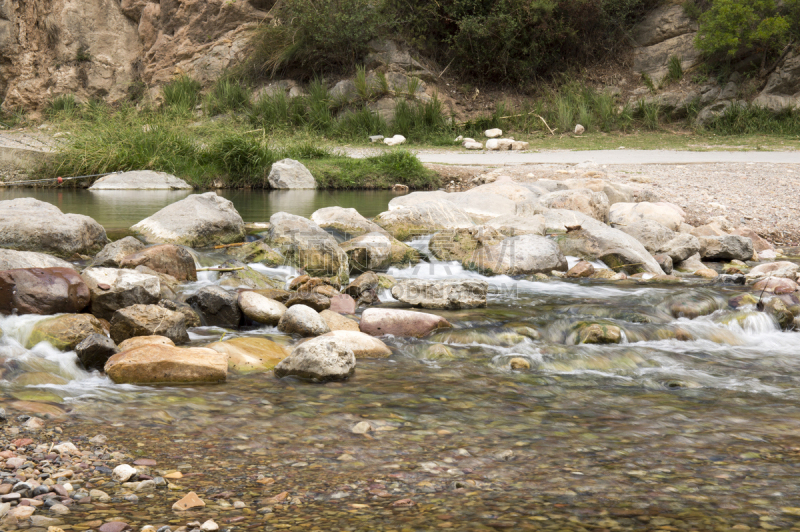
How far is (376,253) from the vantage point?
5777 millimetres

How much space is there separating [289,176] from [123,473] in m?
8.88

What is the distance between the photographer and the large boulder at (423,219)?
22.9 feet

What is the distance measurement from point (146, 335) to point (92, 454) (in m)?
1.43

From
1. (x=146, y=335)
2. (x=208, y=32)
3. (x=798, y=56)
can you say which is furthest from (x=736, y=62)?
(x=146, y=335)

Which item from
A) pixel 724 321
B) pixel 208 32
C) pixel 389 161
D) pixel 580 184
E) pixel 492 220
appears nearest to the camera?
pixel 724 321

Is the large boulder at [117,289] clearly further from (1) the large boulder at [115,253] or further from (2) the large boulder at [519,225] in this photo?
(2) the large boulder at [519,225]

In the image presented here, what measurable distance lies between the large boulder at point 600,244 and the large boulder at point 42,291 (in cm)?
419

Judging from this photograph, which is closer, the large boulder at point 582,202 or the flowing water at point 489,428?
the flowing water at point 489,428

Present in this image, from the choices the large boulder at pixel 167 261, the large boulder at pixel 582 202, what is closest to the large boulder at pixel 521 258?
the large boulder at pixel 582 202

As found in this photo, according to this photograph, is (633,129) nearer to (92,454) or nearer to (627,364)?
(627,364)

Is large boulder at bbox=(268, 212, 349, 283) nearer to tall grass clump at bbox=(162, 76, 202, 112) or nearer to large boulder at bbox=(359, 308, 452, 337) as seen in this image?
large boulder at bbox=(359, 308, 452, 337)

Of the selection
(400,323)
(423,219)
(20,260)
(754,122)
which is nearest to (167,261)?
(20,260)

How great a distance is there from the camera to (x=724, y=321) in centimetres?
449

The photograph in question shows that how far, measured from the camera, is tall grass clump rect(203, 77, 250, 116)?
17.5 metres
